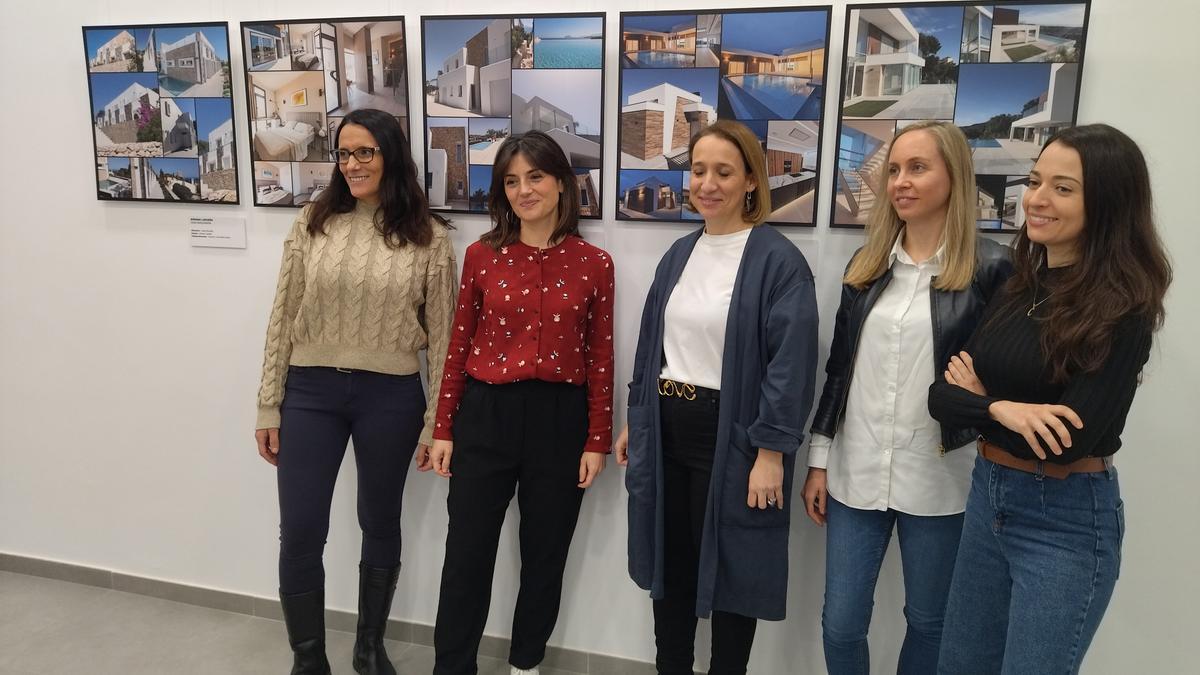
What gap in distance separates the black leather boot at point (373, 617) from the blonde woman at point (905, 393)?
4.43 feet

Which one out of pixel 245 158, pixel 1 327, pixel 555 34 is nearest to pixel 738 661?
pixel 555 34

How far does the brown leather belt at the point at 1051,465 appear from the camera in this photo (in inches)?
52.8

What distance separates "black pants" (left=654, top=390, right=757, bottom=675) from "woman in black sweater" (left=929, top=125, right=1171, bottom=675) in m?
0.59

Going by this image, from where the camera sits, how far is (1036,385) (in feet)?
4.50

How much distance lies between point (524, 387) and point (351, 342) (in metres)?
0.55

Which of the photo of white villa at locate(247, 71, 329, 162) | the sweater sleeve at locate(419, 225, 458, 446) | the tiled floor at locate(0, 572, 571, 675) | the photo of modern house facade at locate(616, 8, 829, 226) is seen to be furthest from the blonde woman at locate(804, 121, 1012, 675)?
the photo of white villa at locate(247, 71, 329, 162)

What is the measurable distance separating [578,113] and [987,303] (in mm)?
1236

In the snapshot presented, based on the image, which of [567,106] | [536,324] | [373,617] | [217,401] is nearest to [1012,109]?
[567,106]

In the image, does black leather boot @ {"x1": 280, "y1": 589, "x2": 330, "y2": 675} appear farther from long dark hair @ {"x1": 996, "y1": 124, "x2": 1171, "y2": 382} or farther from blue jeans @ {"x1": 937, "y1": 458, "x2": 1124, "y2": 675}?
long dark hair @ {"x1": 996, "y1": 124, "x2": 1171, "y2": 382}

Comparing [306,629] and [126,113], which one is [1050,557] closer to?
[306,629]

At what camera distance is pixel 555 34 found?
7.09 ft

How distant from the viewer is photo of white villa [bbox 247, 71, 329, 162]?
238 cm

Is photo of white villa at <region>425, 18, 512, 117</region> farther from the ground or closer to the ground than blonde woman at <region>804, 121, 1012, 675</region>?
farther from the ground

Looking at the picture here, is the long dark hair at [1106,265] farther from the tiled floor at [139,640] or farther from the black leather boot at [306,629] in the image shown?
the black leather boot at [306,629]
